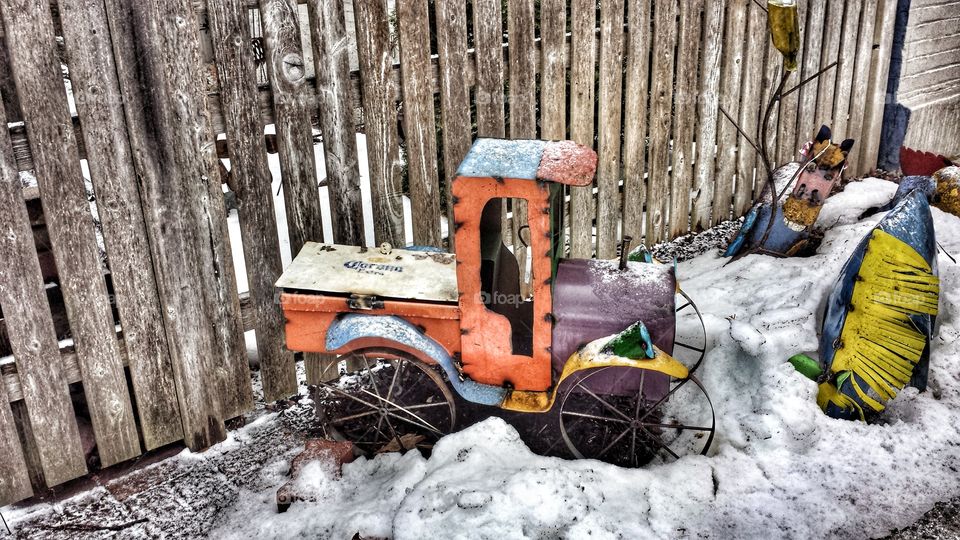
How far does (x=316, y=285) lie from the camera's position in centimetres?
366

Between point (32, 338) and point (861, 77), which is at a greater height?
point (861, 77)

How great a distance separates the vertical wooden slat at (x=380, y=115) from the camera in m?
4.11

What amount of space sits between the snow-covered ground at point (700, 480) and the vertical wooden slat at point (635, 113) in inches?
64.4

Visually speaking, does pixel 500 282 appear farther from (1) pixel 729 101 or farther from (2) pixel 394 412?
(1) pixel 729 101

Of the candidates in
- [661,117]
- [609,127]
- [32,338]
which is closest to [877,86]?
[661,117]

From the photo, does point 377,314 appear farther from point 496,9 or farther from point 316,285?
point 496,9

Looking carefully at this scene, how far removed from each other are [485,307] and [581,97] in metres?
2.15

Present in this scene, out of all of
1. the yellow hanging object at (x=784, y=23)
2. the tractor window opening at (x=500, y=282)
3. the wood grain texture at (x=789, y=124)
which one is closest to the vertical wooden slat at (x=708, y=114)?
the wood grain texture at (x=789, y=124)

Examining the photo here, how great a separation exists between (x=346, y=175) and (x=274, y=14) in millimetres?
898

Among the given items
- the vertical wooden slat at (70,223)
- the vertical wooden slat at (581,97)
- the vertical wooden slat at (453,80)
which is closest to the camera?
the vertical wooden slat at (70,223)

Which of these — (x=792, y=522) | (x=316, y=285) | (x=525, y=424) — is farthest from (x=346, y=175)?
(x=792, y=522)

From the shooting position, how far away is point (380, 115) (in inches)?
169

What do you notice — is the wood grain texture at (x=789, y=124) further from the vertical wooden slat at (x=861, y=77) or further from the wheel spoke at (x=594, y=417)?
the wheel spoke at (x=594, y=417)

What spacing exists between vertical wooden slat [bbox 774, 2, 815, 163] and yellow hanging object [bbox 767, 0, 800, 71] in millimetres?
2752
